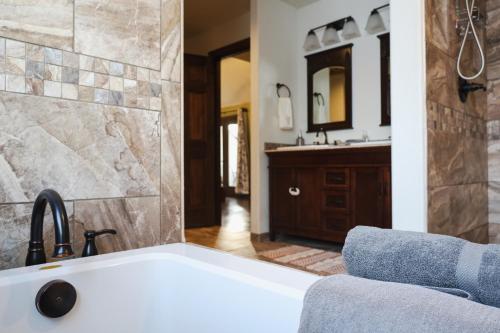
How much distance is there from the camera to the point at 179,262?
39.5 inches

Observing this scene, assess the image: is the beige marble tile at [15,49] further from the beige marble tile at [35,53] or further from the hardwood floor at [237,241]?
the hardwood floor at [237,241]

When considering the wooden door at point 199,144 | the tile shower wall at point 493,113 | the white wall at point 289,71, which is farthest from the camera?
the wooden door at point 199,144

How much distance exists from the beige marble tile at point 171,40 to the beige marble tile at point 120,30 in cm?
2

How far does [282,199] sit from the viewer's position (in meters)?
3.54

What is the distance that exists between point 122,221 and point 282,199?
2509mm

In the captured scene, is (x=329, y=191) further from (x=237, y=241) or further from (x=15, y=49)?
(x=15, y=49)

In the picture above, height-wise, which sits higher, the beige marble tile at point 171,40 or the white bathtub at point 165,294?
the beige marble tile at point 171,40

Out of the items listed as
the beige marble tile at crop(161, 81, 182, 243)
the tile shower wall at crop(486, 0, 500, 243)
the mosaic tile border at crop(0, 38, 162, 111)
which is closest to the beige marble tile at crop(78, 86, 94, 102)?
the mosaic tile border at crop(0, 38, 162, 111)

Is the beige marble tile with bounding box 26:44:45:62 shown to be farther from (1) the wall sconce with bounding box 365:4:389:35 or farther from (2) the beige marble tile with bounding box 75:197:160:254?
(1) the wall sconce with bounding box 365:4:389:35

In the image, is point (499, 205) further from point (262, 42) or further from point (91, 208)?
point (91, 208)

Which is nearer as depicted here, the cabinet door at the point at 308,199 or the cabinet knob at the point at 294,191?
the cabinet door at the point at 308,199

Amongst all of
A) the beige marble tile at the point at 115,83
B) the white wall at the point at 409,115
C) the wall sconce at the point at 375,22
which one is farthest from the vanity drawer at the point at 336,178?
the beige marble tile at the point at 115,83

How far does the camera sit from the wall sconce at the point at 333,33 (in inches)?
138

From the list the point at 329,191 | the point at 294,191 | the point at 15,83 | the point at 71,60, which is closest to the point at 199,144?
the point at 294,191
